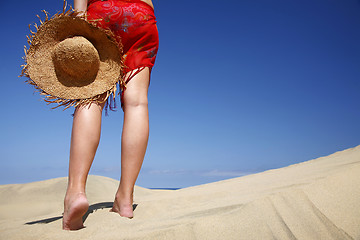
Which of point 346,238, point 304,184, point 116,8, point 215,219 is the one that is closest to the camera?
point 346,238

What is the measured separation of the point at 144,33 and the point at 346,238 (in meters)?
1.48

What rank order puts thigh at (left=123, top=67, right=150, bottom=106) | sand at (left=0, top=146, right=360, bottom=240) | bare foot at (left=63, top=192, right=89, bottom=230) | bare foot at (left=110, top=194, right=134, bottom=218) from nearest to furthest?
sand at (left=0, top=146, right=360, bottom=240) → bare foot at (left=63, top=192, right=89, bottom=230) → bare foot at (left=110, top=194, right=134, bottom=218) → thigh at (left=123, top=67, right=150, bottom=106)

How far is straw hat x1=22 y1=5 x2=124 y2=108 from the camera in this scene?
146cm

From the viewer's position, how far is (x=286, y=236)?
0.94 meters

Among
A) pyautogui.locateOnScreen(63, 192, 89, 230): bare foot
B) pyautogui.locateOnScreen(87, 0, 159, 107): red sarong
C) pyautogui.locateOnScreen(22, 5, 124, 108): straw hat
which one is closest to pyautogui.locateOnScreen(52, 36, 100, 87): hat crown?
pyautogui.locateOnScreen(22, 5, 124, 108): straw hat

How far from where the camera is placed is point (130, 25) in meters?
1.66

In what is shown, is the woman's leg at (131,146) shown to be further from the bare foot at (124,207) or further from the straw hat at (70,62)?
the straw hat at (70,62)

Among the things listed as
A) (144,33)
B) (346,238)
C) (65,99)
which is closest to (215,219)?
(346,238)

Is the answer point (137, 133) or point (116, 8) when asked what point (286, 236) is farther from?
point (116, 8)

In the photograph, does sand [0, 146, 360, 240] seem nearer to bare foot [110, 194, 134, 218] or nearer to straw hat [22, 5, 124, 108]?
bare foot [110, 194, 134, 218]

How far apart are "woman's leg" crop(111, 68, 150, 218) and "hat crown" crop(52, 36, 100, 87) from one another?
0.83 ft

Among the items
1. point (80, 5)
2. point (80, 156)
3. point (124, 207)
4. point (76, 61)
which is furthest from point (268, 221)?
point (80, 5)

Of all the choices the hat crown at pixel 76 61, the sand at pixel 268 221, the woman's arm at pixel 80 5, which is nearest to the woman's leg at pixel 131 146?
the sand at pixel 268 221

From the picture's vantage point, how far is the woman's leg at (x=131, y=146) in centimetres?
144
